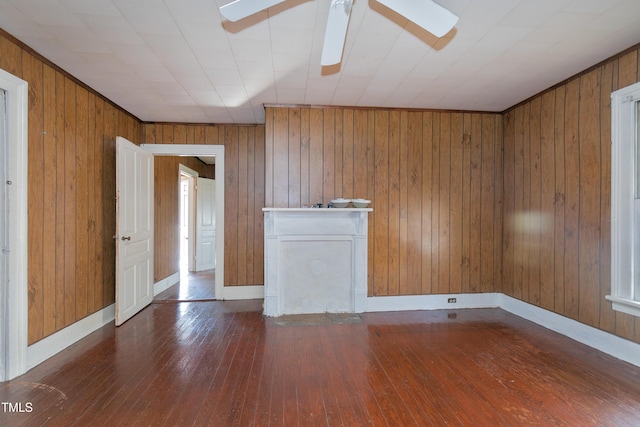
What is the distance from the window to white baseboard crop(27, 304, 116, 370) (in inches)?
189

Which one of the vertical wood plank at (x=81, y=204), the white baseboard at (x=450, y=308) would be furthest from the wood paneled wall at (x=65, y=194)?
the white baseboard at (x=450, y=308)

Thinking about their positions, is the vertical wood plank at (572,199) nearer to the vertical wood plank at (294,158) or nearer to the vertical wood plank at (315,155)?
the vertical wood plank at (315,155)

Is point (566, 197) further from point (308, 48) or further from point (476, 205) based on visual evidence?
point (308, 48)

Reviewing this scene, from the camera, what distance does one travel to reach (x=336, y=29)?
1.92m

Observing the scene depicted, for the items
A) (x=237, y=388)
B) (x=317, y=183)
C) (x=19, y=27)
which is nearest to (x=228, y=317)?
(x=237, y=388)

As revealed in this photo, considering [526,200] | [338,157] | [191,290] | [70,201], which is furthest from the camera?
[191,290]

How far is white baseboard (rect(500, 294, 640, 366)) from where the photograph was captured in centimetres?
257

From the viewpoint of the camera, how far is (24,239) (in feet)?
7.76

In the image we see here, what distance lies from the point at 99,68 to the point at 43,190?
1.18 m

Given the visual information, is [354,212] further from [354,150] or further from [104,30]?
[104,30]

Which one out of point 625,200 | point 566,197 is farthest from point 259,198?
point 625,200

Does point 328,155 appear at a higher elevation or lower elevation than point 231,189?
higher

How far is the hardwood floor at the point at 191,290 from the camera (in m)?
4.52

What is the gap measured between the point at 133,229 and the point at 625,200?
16.2 ft
